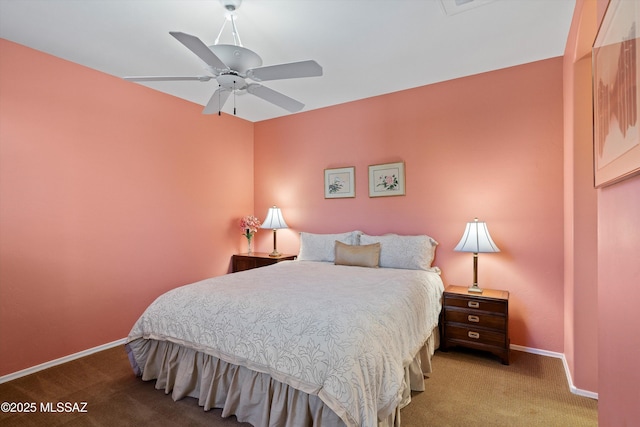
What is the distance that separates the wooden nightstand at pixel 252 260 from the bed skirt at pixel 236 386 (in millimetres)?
1891

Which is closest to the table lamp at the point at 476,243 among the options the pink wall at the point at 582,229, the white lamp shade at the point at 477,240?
the white lamp shade at the point at 477,240

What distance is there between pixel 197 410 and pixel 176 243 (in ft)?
7.20

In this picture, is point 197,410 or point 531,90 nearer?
point 197,410

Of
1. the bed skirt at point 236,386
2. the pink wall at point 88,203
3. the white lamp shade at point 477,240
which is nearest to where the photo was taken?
the bed skirt at point 236,386

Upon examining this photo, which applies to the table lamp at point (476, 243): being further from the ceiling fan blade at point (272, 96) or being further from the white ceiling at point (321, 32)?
the ceiling fan blade at point (272, 96)

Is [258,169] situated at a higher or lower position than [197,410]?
higher

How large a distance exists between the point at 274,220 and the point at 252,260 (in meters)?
0.64

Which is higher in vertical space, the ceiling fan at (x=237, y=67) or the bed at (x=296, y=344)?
the ceiling fan at (x=237, y=67)

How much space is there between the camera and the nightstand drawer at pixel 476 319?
2646mm

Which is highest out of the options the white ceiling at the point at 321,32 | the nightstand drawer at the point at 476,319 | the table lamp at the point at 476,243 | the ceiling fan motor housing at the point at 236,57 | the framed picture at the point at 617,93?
the white ceiling at the point at 321,32

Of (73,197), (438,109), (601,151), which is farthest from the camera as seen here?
(438,109)

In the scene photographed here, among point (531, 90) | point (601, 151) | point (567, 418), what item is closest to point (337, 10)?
point (601, 151)

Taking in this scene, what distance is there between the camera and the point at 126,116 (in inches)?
128

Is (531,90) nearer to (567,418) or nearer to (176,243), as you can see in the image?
(567,418)
